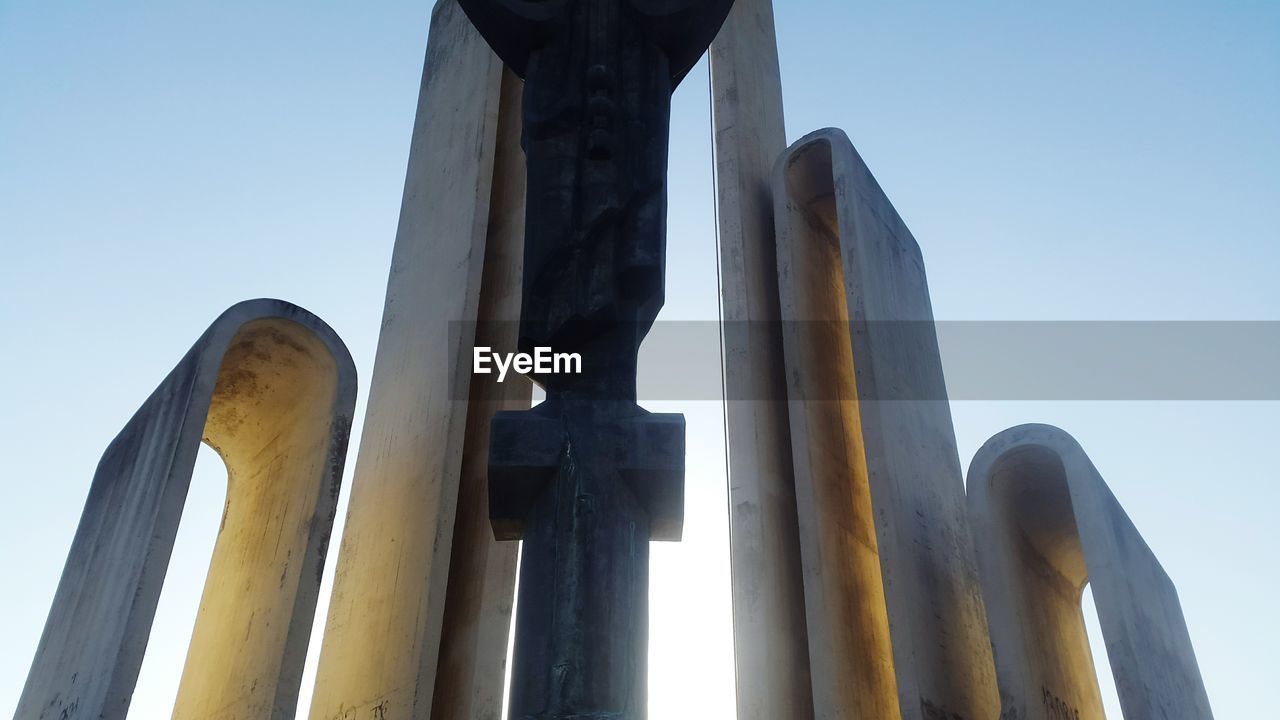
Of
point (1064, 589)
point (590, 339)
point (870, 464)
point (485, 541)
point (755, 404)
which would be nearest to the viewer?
point (590, 339)

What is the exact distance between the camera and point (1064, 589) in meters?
5.87

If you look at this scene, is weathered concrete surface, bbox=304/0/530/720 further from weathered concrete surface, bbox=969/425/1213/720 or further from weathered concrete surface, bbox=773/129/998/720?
weathered concrete surface, bbox=969/425/1213/720

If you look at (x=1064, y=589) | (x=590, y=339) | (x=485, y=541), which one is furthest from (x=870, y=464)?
(x=485, y=541)

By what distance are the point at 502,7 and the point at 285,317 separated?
75.9 inches

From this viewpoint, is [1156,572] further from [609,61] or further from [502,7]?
[502,7]

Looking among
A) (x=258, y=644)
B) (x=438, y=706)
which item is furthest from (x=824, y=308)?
(x=258, y=644)

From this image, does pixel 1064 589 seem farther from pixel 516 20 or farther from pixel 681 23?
pixel 516 20

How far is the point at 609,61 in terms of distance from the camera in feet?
17.5

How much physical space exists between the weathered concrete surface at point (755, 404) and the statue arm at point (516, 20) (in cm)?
261

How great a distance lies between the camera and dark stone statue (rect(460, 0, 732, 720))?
4.13 metres

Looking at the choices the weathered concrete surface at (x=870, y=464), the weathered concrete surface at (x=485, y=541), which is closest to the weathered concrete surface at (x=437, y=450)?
the weathered concrete surface at (x=485, y=541)

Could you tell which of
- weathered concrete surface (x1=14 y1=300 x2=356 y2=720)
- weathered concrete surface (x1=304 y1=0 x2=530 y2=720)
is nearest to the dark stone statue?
weathered concrete surface (x1=14 y1=300 x2=356 y2=720)

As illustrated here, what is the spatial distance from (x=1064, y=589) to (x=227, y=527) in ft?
14.4

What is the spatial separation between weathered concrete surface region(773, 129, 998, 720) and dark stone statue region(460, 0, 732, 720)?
5.87ft
